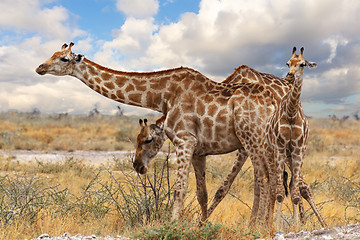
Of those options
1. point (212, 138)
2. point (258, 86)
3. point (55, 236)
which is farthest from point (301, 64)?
point (55, 236)

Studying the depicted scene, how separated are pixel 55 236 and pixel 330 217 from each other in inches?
196

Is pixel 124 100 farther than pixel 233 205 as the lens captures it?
No

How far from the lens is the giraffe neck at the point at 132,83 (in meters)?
5.07

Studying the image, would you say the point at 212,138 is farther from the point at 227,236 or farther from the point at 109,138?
the point at 109,138

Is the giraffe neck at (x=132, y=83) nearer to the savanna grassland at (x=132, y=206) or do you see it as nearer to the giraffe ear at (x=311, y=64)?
the savanna grassland at (x=132, y=206)

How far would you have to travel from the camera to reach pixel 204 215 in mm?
5340

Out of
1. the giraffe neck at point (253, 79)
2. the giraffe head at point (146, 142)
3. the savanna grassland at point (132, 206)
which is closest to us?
the savanna grassland at point (132, 206)

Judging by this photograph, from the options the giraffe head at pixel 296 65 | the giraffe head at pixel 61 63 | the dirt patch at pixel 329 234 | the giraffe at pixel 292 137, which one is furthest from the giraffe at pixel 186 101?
the dirt patch at pixel 329 234

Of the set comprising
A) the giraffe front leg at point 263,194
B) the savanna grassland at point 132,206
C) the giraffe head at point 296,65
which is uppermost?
the giraffe head at point 296,65

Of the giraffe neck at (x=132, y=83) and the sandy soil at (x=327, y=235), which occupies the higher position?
the giraffe neck at (x=132, y=83)

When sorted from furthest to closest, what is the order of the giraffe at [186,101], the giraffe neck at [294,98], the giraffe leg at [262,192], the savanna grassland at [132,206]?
the giraffe leg at [262,192]
the giraffe at [186,101]
the savanna grassland at [132,206]
the giraffe neck at [294,98]

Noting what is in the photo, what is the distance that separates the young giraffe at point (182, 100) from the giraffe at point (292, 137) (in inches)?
17.7

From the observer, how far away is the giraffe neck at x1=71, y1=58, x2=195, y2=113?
5.07 m

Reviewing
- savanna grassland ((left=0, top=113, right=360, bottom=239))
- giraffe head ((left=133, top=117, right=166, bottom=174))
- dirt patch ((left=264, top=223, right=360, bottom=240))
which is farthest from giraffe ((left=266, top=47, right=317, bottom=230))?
giraffe head ((left=133, top=117, right=166, bottom=174))
